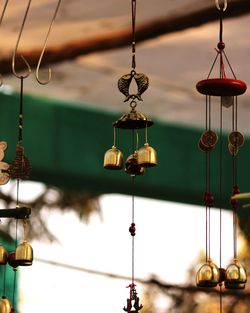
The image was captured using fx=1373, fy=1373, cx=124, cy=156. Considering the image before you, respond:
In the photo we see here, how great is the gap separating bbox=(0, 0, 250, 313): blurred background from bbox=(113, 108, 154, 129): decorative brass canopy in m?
2.67

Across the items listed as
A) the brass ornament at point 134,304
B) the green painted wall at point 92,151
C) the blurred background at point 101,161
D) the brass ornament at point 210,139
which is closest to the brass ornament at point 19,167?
the brass ornament at point 134,304

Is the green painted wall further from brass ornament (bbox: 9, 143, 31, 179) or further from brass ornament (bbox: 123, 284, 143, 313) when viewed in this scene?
brass ornament (bbox: 123, 284, 143, 313)

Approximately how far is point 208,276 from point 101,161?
11.3ft

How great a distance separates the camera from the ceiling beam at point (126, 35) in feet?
27.6

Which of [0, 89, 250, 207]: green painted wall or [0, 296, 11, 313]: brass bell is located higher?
[0, 89, 250, 207]: green painted wall

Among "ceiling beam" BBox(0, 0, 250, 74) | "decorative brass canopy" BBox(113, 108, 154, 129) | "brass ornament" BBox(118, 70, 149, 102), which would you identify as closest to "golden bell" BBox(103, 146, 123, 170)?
"decorative brass canopy" BBox(113, 108, 154, 129)

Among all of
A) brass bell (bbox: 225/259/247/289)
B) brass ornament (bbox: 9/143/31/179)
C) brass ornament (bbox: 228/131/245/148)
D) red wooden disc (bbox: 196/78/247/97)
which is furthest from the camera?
brass ornament (bbox: 9/143/31/179)

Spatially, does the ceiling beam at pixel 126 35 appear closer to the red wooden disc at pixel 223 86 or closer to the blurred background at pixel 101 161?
the blurred background at pixel 101 161

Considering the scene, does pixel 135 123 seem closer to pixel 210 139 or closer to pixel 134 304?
pixel 210 139

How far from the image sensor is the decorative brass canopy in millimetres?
5637

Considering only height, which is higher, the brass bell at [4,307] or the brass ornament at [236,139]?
the brass ornament at [236,139]

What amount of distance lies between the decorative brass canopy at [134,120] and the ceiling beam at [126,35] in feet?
9.07

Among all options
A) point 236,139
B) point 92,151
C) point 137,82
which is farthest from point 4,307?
point 92,151

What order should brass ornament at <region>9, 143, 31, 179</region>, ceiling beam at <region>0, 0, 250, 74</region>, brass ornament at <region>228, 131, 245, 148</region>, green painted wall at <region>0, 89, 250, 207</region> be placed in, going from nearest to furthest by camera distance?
brass ornament at <region>228, 131, 245, 148</region> < brass ornament at <region>9, 143, 31, 179</region> < ceiling beam at <region>0, 0, 250, 74</region> < green painted wall at <region>0, 89, 250, 207</region>
